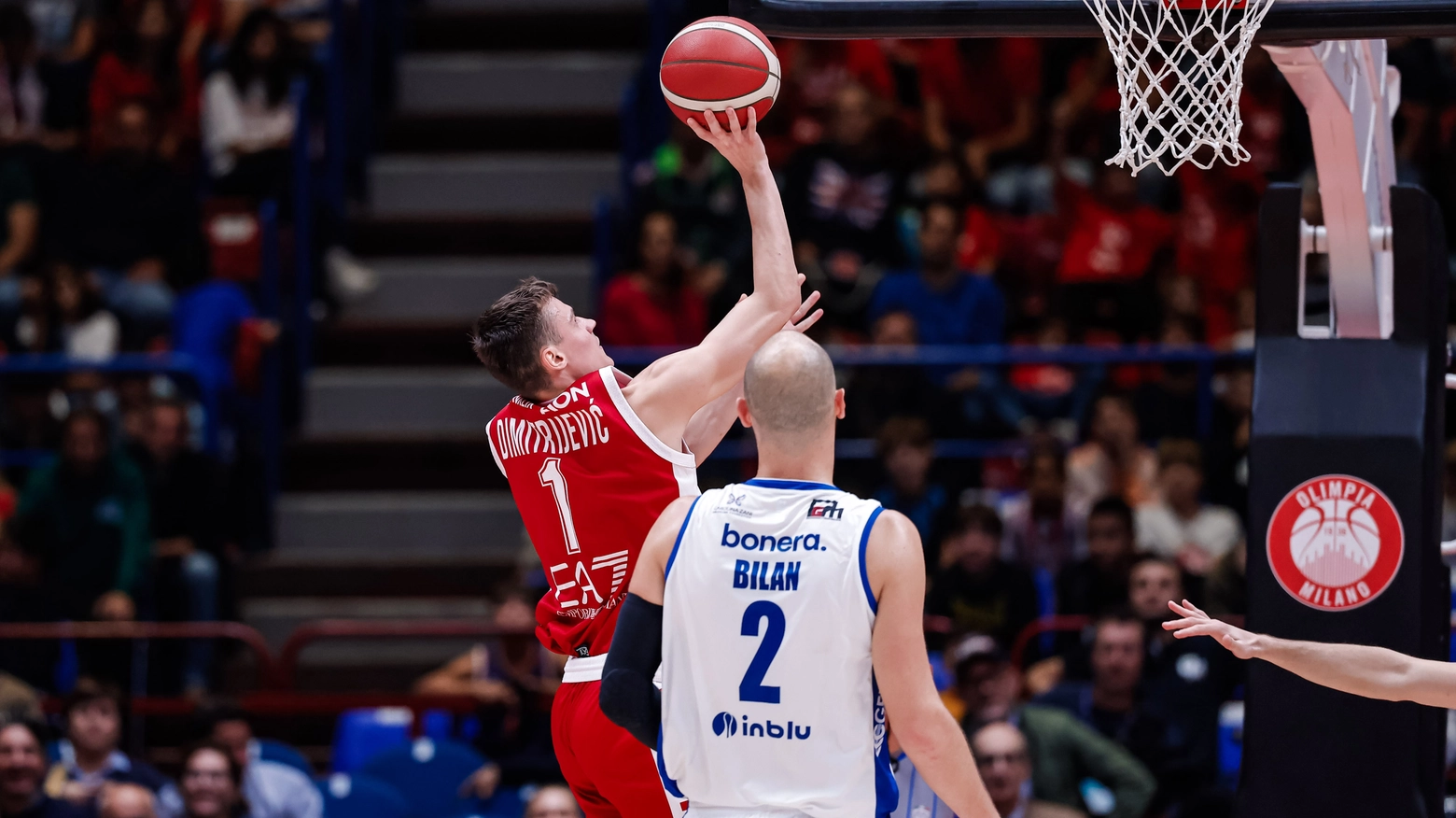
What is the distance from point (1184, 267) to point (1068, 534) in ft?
8.38

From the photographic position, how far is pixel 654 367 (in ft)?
17.2

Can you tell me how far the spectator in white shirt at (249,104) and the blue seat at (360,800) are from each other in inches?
223

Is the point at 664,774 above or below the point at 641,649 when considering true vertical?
below

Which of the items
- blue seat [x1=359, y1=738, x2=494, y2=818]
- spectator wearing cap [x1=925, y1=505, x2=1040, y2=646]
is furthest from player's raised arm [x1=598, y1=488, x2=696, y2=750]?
spectator wearing cap [x1=925, y1=505, x2=1040, y2=646]

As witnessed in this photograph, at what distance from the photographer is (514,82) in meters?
14.6

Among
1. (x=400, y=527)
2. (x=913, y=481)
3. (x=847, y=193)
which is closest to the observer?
(x=913, y=481)

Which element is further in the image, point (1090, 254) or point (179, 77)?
point (179, 77)

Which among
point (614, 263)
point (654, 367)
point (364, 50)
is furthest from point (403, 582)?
point (654, 367)

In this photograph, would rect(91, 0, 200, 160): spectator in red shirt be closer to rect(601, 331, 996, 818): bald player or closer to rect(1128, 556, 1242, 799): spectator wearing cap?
rect(1128, 556, 1242, 799): spectator wearing cap

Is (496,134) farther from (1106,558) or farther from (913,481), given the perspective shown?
(1106,558)

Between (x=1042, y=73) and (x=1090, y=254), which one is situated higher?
(x=1042, y=73)

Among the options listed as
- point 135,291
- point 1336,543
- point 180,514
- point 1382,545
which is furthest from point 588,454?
point 135,291

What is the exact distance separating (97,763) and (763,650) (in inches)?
238

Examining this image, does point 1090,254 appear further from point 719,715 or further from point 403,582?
point 719,715
